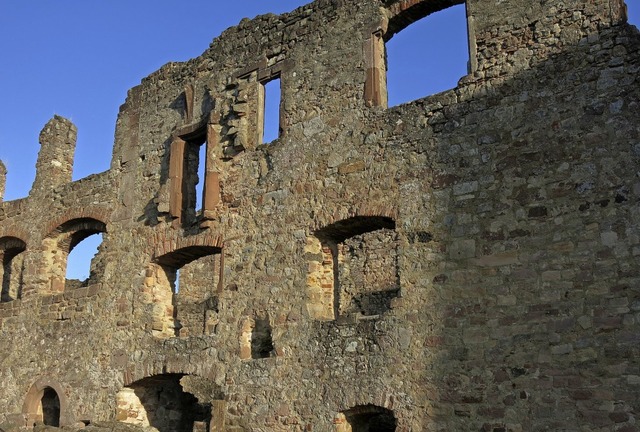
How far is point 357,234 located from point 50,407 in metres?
6.24

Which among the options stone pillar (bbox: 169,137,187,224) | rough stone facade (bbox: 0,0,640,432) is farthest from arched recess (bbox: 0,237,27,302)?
stone pillar (bbox: 169,137,187,224)

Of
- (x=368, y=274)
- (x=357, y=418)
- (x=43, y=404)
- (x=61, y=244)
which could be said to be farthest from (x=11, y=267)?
(x=357, y=418)

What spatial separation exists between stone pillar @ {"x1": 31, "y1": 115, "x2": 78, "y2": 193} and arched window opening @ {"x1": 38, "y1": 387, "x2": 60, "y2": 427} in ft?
12.7

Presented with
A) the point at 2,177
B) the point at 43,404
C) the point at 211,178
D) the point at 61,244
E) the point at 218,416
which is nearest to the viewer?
the point at 218,416

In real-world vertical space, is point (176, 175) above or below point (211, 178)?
→ above

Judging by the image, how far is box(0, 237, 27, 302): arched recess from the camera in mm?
13365

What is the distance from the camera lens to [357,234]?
9.48 metres

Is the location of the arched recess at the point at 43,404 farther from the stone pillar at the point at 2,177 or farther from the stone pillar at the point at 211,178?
the stone pillar at the point at 2,177

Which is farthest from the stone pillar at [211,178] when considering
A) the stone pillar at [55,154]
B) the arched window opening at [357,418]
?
the stone pillar at [55,154]

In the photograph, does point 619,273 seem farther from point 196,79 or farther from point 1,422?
point 1,422

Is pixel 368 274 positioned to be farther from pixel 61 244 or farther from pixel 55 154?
pixel 55 154

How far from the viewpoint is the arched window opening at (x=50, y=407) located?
1120 cm

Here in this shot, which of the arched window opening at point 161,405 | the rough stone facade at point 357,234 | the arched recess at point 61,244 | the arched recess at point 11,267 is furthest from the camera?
the arched recess at point 11,267

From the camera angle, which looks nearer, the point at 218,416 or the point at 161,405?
the point at 218,416
